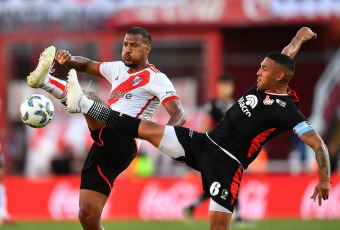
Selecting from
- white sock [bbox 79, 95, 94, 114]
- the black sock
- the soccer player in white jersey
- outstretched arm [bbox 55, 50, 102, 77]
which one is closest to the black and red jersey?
the soccer player in white jersey

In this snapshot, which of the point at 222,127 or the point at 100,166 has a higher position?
the point at 222,127

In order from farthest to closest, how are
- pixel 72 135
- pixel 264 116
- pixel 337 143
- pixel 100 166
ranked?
pixel 337 143, pixel 72 135, pixel 100 166, pixel 264 116

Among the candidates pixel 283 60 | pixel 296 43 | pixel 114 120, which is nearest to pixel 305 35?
pixel 296 43

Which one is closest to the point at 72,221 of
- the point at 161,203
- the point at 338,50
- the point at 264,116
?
the point at 161,203

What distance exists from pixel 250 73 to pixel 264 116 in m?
16.3

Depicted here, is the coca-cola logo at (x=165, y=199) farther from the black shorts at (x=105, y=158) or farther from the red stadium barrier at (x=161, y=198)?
the black shorts at (x=105, y=158)

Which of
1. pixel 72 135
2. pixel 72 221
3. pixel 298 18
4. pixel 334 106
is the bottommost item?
pixel 72 221

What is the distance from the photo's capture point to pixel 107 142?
7.94 meters

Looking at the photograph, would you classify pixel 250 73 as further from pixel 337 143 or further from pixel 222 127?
pixel 222 127

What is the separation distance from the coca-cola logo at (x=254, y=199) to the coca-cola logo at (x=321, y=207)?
0.83m

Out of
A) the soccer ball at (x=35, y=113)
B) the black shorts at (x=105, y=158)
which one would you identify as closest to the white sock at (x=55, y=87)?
the soccer ball at (x=35, y=113)

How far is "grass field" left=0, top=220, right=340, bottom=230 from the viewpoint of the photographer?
13109 millimetres

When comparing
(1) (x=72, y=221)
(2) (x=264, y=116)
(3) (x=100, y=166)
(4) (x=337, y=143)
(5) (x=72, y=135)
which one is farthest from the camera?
(4) (x=337, y=143)

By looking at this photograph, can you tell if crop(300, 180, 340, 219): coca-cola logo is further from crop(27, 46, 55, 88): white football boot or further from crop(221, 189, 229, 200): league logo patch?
crop(27, 46, 55, 88): white football boot
